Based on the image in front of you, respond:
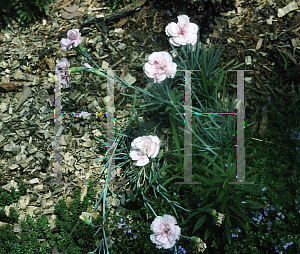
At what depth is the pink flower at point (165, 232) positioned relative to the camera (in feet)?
5.13

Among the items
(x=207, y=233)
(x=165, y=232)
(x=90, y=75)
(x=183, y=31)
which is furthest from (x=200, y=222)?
(x=90, y=75)

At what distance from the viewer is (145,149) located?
161 cm

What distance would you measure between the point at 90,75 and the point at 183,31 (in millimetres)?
1128

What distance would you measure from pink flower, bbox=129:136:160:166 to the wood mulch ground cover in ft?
1.93

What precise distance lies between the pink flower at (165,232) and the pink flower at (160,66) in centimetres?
82

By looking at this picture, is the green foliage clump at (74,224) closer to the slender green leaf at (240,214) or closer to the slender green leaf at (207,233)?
the slender green leaf at (207,233)

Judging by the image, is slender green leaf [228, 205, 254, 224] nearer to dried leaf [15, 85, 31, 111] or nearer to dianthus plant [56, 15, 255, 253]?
dianthus plant [56, 15, 255, 253]

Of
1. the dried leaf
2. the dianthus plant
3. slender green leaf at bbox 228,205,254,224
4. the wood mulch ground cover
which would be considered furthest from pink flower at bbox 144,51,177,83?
the dried leaf

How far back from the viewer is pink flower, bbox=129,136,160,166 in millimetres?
1606

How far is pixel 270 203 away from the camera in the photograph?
1.85m

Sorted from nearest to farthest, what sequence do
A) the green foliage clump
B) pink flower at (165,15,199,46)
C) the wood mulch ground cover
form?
pink flower at (165,15,199,46) → the green foliage clump → the wood mulch ground cover

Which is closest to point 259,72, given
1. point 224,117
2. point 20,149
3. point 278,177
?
point 224,117

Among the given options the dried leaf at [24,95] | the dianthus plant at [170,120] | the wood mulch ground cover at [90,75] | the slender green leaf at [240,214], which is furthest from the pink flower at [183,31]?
the dried leaf at [24,95]

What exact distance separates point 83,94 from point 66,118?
0.26m
